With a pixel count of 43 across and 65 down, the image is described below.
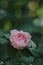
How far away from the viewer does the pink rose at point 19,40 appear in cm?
151

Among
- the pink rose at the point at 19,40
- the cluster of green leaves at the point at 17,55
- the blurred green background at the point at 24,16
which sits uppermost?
the blurred green background at the point at 24,16

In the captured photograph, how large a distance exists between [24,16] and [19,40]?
2.04 meters

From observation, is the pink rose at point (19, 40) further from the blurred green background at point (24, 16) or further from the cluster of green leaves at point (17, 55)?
the blurred green background at point (24, 16)

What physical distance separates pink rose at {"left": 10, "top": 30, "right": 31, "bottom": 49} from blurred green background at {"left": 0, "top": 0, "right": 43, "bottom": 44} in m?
1.43

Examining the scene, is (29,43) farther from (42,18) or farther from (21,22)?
(42,18)

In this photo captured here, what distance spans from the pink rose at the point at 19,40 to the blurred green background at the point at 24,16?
1434 millimetres

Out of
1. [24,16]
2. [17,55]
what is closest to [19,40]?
[17,55]

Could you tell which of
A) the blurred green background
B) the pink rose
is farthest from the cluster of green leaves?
the blurred green background

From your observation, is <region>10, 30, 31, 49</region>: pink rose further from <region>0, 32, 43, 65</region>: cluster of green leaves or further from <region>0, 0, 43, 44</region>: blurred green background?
Result: <region>0, 0, 43, 44</region>: blurred green background

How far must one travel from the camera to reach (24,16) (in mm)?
3561

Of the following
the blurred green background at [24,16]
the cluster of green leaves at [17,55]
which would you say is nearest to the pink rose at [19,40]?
the cluster of green leaves at [17,55]

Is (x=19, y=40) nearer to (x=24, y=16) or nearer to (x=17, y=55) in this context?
(x=17, y=55)

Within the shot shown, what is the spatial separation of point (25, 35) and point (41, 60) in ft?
0.50

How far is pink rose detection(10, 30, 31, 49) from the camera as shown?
1514 mm
